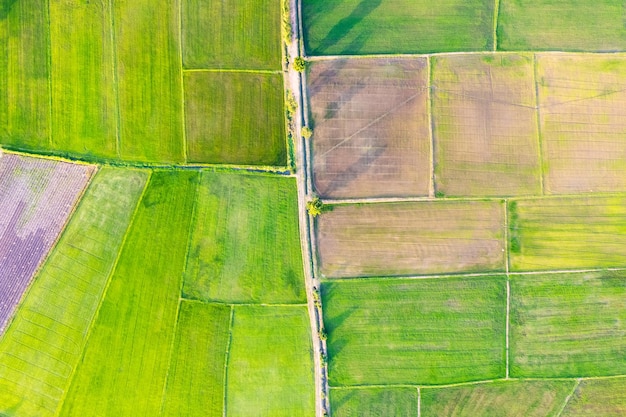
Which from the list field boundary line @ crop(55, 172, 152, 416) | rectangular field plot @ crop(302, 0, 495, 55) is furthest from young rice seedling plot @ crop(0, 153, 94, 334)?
rectangular field plot @ crop(302, 0, 495, 55)

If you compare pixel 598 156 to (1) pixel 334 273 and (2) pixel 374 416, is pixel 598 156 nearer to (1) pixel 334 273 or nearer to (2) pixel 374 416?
(1) pixel 334 273

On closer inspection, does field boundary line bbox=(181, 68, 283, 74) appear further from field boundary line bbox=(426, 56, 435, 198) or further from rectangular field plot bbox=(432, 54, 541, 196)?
rectangular field plot bbox=(432, 54, 541, 196)

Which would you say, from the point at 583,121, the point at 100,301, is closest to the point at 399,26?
the point at 583,121

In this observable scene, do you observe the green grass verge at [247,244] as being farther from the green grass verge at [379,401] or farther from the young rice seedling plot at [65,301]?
the green grass verge at [379,401]

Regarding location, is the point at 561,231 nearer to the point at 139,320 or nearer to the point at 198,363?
the point at 198,363

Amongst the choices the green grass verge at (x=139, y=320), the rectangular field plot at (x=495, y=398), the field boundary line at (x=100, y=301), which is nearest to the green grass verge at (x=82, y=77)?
the field boundary line at (x=100, y=301)

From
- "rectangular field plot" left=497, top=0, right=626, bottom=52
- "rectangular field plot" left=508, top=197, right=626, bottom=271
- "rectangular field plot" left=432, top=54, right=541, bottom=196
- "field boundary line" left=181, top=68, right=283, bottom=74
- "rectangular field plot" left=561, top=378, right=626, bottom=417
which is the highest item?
"rectangular field plot" left=497, top=0, right=626, bottom=52

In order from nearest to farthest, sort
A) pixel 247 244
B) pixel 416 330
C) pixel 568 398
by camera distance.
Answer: pixel 247 244 → pixel 416 330 → pixel 568 398
